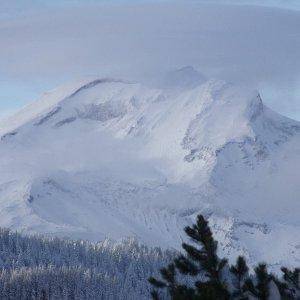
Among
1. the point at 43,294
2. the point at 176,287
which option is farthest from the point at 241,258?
the point at 43,294

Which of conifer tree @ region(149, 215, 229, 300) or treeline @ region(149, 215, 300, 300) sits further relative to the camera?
conifer tree @ region(149, 215, 229, 300)

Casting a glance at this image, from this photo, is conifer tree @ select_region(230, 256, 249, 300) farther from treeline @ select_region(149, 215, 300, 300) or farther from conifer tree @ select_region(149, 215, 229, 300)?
conifer tree @ select_region(149, 215, 229, 300)

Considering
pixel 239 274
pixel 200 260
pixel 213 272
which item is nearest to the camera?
pixel 213 272

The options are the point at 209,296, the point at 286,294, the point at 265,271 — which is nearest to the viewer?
the point at 209,296

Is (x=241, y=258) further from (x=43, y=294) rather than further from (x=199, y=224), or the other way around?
(x=43, y=294)

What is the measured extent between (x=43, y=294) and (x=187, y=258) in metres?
171

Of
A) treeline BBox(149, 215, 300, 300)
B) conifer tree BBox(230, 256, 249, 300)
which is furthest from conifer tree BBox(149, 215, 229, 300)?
conifer tree BBox(230, 256, 249, 300)

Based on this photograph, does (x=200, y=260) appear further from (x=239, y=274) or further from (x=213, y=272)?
(x=239, y=274)

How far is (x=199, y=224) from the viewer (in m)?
32.2

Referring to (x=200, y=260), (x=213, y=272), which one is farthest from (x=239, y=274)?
(x=200, y=260)

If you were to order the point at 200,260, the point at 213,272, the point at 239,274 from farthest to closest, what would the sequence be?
the point at 239,274 < the point at 200,260 < the point at 213,272

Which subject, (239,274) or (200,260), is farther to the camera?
(239,274)

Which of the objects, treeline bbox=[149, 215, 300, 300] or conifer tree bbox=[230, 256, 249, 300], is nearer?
treeline bbox=[149, 215, 300, 300]

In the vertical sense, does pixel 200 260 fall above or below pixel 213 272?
above
